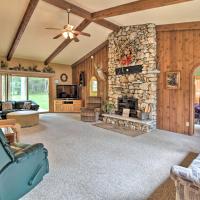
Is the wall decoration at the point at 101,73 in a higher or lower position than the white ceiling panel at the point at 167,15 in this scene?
lower

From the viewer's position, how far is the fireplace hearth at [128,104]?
6258 millimetres

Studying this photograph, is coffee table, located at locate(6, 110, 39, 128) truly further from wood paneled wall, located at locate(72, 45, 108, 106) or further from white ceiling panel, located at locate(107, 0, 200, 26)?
white ceiling panel, located at locate(107, 0, 200, 26)

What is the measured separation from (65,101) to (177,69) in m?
6.02

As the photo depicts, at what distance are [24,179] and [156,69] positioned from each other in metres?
4.91

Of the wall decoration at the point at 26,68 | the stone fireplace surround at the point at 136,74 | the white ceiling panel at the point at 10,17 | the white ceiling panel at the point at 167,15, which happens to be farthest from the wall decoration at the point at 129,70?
the wall decoration at the point at 26,68

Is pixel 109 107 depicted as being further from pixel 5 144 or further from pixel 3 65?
pixel 5 144

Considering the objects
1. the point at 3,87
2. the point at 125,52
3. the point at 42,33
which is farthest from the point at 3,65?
the point at 125,52

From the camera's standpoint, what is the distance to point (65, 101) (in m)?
9.55

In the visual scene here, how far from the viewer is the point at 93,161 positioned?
3346mm

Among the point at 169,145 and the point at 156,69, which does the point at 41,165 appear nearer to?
the point at 169,145

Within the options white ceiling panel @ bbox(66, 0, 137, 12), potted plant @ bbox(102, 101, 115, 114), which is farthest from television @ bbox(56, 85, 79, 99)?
white ceiling panel @ bbox(66, 0, 137, 12)

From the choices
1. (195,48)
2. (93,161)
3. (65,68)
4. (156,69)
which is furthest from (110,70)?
(93,161)

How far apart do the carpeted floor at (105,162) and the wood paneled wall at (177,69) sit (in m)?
0.56

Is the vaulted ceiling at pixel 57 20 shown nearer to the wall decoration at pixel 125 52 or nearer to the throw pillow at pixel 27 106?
the wall decoration at pixel 125 52
